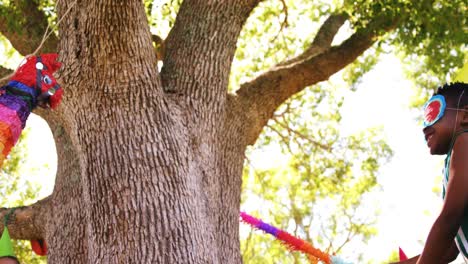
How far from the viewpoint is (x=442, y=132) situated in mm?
2873

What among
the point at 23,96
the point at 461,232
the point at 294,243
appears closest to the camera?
the point at 461,232

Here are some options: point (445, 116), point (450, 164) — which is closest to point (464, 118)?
point (445, 116)

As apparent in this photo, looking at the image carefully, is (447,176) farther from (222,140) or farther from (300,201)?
(300,201)

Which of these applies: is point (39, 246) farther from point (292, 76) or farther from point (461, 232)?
point (461, 232)

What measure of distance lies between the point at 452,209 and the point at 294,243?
12.6 ft

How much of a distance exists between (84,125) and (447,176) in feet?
8.82

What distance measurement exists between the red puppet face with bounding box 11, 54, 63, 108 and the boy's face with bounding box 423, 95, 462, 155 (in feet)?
7.59

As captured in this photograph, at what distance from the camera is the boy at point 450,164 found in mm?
2570

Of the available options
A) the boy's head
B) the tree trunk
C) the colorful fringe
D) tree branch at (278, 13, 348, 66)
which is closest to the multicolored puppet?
the tree trunk

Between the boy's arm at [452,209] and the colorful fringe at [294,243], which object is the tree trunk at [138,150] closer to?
the colorful fringe at [294,243]

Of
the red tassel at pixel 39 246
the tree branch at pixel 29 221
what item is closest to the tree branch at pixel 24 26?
the tree branch at pixel 29 221

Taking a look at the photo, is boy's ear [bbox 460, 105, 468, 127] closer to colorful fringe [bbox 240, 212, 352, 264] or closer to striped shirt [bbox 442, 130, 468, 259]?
striped shirt [bbox 442, 130, 468, 259]

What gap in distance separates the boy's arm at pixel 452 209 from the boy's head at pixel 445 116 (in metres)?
Result: 0.14

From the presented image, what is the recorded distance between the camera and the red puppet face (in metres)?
4.10
